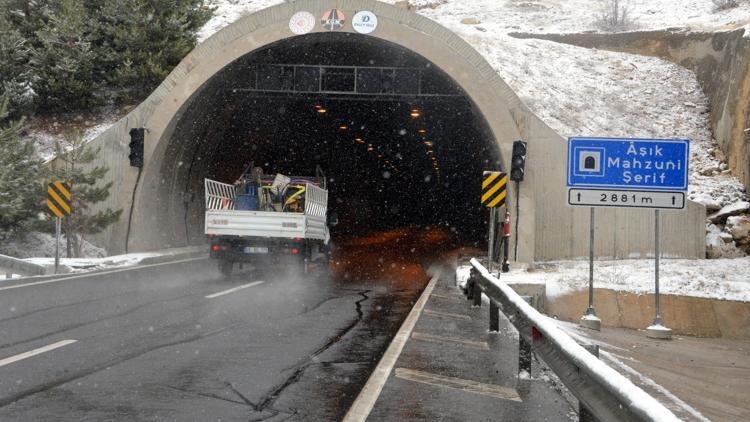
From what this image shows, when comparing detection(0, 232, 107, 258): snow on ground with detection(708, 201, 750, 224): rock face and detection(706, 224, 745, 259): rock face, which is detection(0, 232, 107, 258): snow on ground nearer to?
detection(706, 224, 745, 259): rock face

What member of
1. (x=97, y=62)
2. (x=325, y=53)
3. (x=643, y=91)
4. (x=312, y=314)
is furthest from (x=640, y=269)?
(x=97, y=62)

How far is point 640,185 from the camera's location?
14.1 m

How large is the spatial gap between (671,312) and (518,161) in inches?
335

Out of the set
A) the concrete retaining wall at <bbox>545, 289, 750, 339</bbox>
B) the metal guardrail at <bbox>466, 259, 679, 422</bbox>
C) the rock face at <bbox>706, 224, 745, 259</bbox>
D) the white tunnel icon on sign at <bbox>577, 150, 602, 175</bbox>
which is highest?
the white tunnel icon on sign at <bbox>577, 150, 602, 175</bbox>

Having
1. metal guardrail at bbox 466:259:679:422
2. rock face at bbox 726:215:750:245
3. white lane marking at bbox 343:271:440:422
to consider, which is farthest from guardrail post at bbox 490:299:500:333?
rock face at bbox 726:215:750:245

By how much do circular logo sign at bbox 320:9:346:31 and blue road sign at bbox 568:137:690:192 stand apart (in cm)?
1359

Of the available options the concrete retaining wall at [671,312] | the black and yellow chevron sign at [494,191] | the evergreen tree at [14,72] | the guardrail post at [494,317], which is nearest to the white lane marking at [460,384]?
the guardrail post at [494,317]

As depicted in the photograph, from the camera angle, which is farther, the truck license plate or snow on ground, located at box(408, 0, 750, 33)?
snow on ground, located at box(408, 0, 750, 33)

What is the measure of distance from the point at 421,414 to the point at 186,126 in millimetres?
23555

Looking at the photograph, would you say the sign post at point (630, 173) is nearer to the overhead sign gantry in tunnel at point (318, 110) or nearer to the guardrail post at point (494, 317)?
the guardrail post at point (494, 317)

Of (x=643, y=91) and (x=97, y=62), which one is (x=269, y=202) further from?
(x=643, y=91)

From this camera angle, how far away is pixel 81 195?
84.1 ft

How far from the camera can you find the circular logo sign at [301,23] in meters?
25.7

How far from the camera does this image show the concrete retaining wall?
16.5 m
